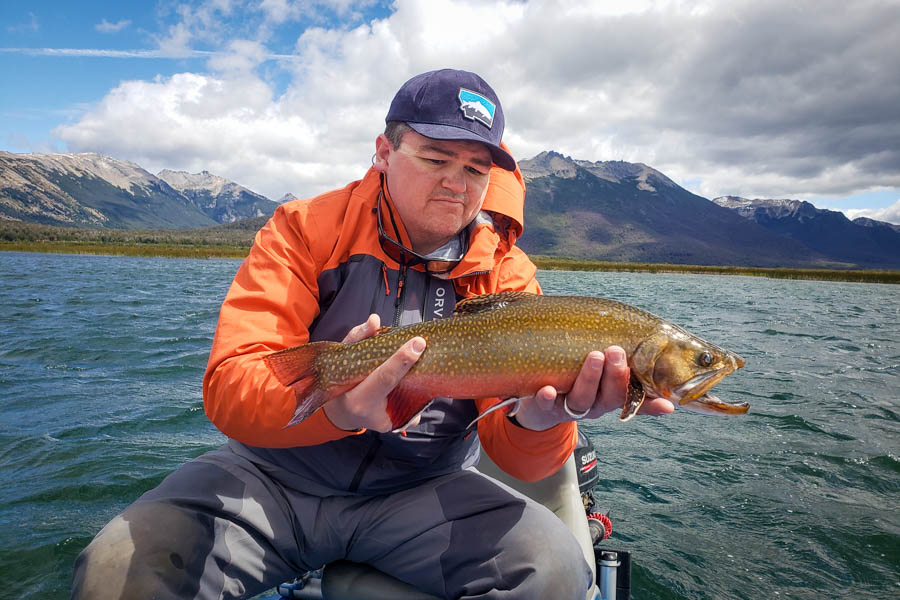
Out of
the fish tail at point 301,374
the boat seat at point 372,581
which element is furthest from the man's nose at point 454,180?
the boat seat at point 372,581

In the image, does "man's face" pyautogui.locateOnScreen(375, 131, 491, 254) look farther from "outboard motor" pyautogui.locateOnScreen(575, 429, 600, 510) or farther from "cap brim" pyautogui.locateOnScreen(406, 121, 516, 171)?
"outboard motor" pyautogui.locateOnScreen(575, 429, 600, 510)

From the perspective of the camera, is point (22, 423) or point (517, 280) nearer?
point (517, 280)

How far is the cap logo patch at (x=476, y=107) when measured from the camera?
344 cm

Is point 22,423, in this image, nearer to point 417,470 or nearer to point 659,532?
point 417,470

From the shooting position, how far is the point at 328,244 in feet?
11.9

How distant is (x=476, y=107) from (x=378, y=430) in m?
2.07

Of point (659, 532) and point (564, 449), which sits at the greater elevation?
point (564, 449)

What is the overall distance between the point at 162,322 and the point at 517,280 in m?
19.0

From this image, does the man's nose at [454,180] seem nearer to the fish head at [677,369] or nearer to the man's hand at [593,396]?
the man's hand at [593,396]

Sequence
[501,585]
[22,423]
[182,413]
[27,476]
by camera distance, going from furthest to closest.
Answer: [182,413], [22,423], [27,476], [501,585]

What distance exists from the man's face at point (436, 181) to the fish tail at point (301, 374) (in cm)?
116

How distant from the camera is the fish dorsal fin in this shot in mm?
3314

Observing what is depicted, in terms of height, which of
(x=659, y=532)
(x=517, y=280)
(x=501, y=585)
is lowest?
(x=659, y=532)

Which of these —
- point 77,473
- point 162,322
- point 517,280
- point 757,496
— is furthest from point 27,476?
point 162,322
